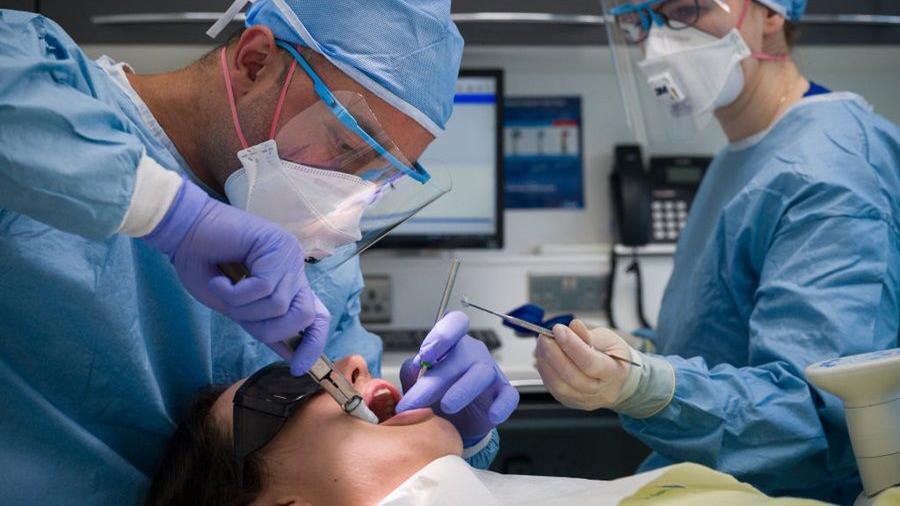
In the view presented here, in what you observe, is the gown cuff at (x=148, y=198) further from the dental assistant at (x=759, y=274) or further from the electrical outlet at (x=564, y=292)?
the electrical outlet at (x=564, y=292)

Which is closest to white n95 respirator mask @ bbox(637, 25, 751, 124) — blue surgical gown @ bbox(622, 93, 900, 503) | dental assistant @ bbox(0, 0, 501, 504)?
blue surgical gown @ bbox(622, 93, 900, 503)

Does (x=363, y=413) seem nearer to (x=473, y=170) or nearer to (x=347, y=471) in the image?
(x=347, y=471)

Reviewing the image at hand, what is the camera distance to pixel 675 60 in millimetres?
1786

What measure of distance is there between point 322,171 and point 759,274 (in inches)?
34.3

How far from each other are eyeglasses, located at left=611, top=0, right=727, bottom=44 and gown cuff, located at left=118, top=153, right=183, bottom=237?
3.69ft

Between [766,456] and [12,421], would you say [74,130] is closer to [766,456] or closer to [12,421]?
[12,421]

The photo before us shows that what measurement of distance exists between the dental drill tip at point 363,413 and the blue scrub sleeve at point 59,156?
1.46ft

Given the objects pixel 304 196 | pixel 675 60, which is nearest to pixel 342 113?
pixel 304 196

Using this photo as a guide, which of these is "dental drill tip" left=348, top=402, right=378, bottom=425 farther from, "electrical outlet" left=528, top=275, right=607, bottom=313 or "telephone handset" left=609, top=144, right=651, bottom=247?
"telephone handset" left=609, top=144, right=651, bottom=247

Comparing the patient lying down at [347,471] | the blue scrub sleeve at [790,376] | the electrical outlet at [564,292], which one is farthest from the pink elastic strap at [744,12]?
the electrical outlet at [564,292]

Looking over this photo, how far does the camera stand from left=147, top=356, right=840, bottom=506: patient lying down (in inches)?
45.8

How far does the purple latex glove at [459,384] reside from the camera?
1285mm

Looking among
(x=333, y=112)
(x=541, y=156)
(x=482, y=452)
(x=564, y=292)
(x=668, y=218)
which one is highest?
(x=333, y=112)

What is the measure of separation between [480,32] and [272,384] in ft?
5.09
